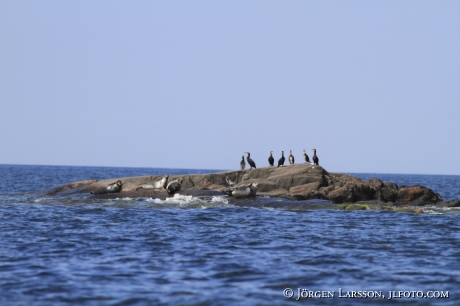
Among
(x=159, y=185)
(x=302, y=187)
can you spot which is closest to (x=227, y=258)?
(x=302, y=187)

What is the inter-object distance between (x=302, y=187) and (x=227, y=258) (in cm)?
1962

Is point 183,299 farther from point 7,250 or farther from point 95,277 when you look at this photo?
point 7,250

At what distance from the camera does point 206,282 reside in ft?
48.8

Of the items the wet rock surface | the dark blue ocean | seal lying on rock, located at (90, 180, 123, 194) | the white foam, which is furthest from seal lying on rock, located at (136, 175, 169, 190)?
the dark blue ocean

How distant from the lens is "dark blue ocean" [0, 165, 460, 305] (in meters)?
13.8

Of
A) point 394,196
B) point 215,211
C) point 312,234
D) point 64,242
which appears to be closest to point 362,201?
point 394,196

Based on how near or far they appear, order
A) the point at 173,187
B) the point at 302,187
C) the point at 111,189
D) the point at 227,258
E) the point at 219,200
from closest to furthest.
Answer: the point at 227,258, the point at 219,200, the point at 173,187, the point at 302,187, the point at 111,189

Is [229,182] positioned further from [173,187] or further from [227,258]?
[227,258]

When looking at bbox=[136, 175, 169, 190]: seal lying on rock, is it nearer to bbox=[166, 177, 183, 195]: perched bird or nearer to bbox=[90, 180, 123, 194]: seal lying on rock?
bbox=[90, 180, 123, 194]: seal lying on rock

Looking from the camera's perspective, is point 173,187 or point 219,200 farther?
point 173,187

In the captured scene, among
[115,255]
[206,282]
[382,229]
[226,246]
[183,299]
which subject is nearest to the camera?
[183,299]

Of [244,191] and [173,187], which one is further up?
[173,187]

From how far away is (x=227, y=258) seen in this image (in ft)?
59.0

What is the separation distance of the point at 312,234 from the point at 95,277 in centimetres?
1018
